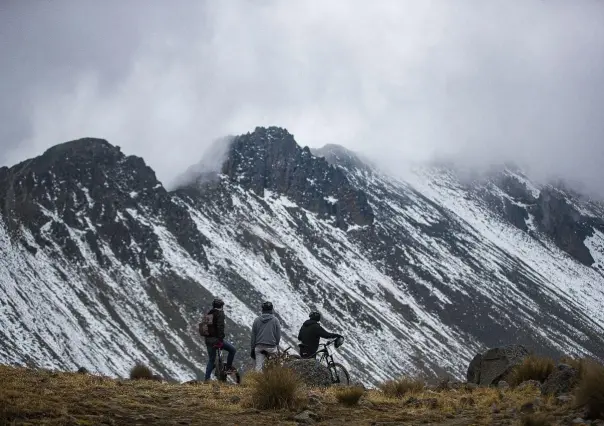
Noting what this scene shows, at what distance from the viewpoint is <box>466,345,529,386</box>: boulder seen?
21.4 m

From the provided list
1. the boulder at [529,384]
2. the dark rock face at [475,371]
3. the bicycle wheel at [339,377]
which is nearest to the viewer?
the boulder at [529,384]

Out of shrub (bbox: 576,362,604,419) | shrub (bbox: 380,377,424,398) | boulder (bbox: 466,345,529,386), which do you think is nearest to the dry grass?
shrub (bbox: 576,362,604,419)

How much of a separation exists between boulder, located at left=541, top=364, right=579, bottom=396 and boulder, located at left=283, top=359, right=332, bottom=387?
597cm

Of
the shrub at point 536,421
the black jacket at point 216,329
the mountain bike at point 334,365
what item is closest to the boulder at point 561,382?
the shrub at point 536,421

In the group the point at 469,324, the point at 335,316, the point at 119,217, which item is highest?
the point at 119,217

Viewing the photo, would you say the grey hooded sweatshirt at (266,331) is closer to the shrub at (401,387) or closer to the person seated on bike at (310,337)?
the person seated on bike at (310,337)

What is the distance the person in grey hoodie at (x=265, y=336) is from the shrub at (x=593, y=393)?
968cm

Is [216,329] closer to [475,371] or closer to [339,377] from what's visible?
[339,377]

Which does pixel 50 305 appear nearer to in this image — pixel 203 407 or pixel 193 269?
pixel 193 269

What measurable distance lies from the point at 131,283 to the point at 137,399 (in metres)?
149

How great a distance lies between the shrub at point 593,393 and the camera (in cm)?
1021

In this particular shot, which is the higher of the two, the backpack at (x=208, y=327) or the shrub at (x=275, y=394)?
the backpack at (x=208, y=327)

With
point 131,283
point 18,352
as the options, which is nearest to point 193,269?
point 131,283

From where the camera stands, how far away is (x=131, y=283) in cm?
15625
